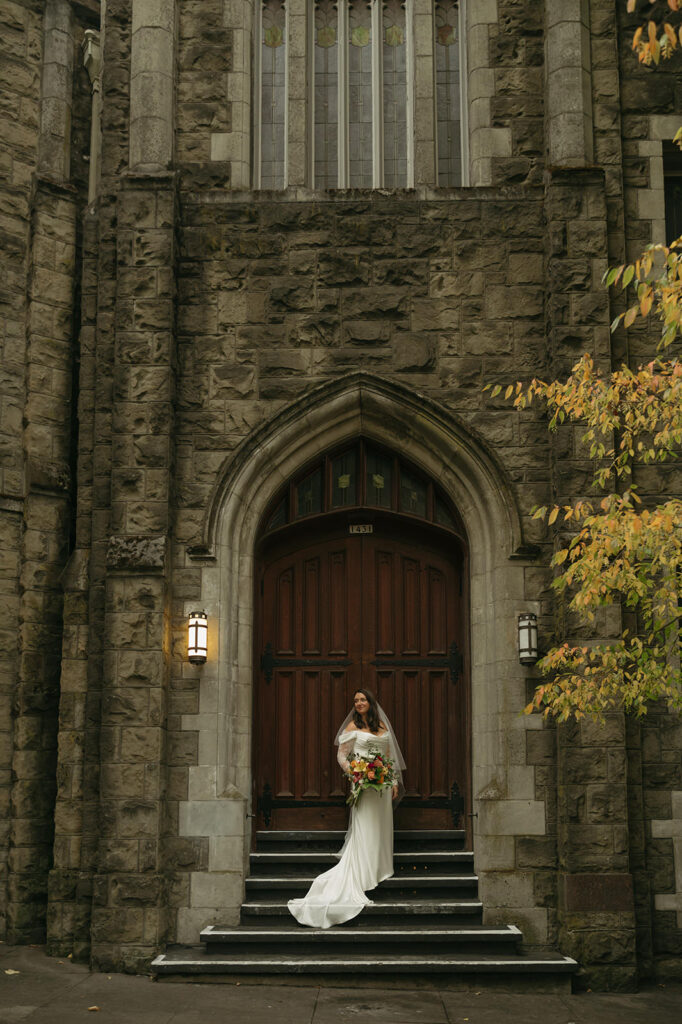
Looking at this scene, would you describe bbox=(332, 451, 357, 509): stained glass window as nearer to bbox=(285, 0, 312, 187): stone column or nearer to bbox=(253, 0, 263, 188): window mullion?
bbox=(285, 0, 312, 187): stone column

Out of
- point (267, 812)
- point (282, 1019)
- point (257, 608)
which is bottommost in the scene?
point (282, 1019)

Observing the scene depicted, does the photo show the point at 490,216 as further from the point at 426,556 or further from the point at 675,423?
the point at 675,423

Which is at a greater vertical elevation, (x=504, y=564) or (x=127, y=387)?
(x=127, y=387)

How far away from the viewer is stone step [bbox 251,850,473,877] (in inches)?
402

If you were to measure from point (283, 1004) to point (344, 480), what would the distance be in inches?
182

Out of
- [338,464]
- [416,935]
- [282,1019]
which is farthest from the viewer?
[338,464]

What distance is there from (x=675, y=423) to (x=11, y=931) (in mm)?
7235

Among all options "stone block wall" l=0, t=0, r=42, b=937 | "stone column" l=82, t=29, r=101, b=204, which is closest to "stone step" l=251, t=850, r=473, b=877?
"stone block wall" l=0, t=0, r=42, b=937

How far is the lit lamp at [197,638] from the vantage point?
32.4 feet

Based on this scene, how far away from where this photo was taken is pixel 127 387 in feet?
33.7

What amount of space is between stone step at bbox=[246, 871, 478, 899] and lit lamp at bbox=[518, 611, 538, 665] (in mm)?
1915

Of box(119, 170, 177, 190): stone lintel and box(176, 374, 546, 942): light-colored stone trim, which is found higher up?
box(119, 170, 177, 190): stone lintel

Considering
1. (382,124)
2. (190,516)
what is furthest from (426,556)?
(382,124)

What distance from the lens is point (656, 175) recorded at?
10.8 meters
